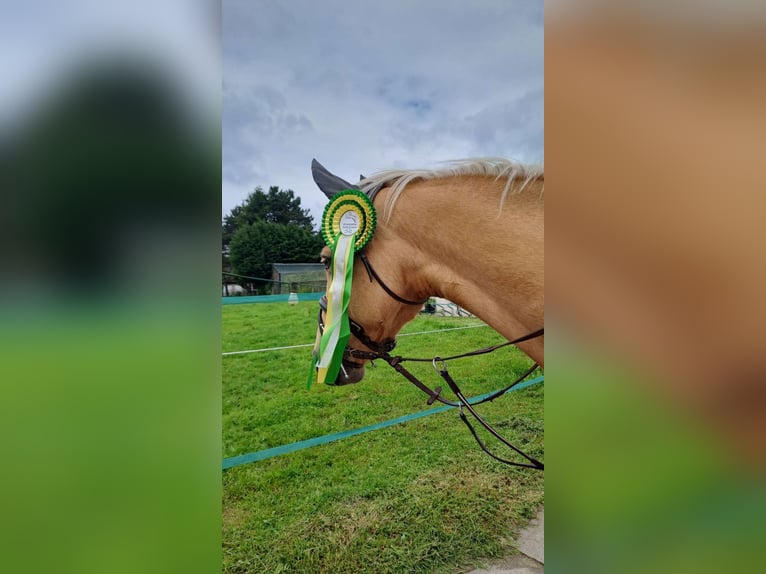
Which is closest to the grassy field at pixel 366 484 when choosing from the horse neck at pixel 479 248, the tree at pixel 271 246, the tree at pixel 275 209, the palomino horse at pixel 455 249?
the palomino horse at pixel 455 249

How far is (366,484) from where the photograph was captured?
2.44 metres

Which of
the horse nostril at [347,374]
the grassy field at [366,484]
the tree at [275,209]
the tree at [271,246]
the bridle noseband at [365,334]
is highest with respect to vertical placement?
the tree at [275,209]

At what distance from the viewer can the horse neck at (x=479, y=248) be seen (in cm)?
112

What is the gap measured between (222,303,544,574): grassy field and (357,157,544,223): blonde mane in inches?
72.2

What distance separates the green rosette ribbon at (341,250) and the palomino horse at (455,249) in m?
0.05

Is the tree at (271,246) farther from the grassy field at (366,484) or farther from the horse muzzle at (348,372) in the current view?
the horse muzzle at (348,372)

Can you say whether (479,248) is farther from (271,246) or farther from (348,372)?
(271,246)

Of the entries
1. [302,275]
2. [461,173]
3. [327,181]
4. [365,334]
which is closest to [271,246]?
[302,275]

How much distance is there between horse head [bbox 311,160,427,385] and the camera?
4.75 feet

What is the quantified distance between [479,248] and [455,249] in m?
0.10

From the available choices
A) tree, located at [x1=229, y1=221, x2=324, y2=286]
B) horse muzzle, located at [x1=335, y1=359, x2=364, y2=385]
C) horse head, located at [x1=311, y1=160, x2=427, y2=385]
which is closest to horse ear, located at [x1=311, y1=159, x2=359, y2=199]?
horse head, located at [x1=311, y1=160, x2=427, y2=385]
